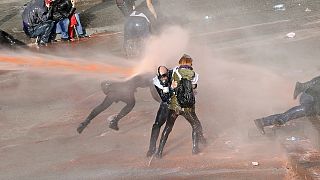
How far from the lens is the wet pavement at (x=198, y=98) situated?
349 inches

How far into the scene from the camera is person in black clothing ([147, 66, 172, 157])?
8.88 metres

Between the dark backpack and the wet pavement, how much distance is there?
3.35 ft

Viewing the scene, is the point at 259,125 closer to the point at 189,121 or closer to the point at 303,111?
the point at 303,111

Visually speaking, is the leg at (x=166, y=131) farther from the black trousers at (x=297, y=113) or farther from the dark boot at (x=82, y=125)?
the dark boot at (x=82, y=125)

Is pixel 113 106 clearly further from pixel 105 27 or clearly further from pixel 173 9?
pixel 173 9

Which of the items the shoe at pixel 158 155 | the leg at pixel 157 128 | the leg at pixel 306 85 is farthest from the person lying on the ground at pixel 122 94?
the leg at pixel 306 85

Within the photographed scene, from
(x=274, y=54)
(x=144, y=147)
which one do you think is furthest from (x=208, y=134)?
(x=274, y=54)

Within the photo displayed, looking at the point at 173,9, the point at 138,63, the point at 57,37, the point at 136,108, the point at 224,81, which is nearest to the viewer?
the point at 136,108

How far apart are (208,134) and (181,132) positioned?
539 millimetres

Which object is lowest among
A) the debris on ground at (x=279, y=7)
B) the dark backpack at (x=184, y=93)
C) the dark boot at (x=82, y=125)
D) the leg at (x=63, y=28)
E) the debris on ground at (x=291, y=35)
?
the debris on ground at (x=279, y=7)

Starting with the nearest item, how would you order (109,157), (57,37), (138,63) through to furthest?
(109,157) < (138,63) < (57,37)

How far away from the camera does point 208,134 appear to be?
9977 millimetres

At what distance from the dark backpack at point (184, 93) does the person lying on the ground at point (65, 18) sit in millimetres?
8857

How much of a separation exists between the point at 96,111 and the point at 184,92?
3.04 meters
